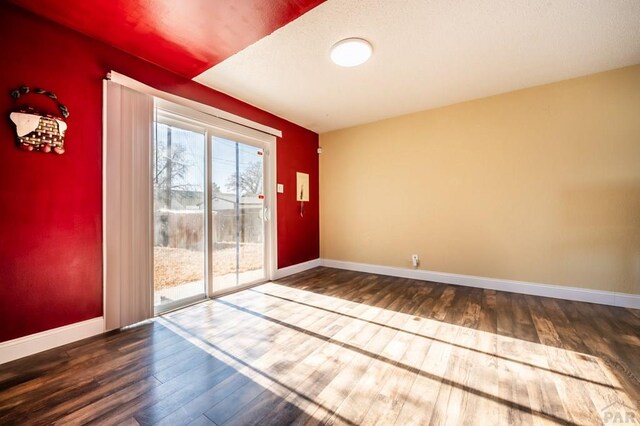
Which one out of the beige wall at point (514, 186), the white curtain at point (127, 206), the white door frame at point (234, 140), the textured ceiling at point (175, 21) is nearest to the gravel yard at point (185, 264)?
the white door frame at point (234, 140)

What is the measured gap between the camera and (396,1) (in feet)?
6.26

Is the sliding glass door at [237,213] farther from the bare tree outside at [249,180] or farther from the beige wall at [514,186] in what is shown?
the beige wall at [514,186]

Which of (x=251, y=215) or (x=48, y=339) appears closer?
(x=48, y=339)

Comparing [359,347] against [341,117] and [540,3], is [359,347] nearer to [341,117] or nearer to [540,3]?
[540,3]

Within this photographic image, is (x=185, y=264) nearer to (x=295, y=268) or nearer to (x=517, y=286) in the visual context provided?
(x=295, y=268)

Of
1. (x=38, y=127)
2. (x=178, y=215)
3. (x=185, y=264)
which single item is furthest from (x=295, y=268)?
(x=38, y=127)

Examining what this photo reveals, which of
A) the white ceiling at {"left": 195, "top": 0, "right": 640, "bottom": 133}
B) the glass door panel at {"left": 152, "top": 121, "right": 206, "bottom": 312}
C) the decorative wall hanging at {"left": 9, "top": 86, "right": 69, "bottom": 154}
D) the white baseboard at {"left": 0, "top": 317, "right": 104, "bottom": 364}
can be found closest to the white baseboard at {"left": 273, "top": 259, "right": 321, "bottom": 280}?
the glass door panel at {"left": 152, "top": 121, "right": 206, "bottom": 312}

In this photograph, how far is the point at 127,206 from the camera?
7.91 ft

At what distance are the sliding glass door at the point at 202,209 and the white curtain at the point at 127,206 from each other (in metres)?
0.17

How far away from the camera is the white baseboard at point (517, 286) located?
286 cm

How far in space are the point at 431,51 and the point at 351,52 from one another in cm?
83

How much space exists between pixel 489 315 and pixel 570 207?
5.94ft

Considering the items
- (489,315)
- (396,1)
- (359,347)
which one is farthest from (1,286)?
(489,315)

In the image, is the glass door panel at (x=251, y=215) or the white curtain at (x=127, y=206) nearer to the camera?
the white curtain at (x=127, y=206)
